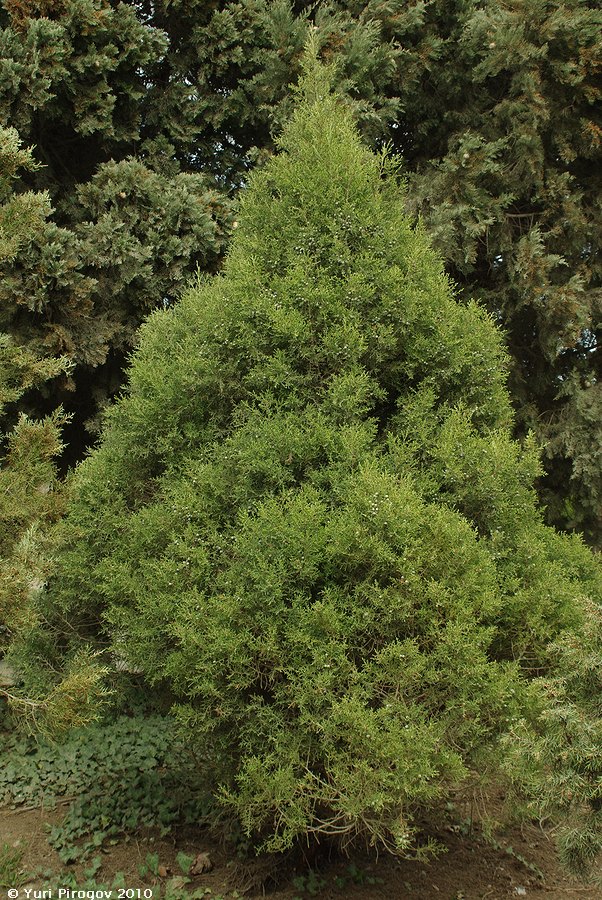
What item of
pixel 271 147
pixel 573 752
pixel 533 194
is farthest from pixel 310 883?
pixel 533 194

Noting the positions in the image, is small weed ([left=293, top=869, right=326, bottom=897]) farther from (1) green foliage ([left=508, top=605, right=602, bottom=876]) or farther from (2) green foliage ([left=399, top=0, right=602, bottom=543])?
(2) green foliage ([left=399, top=0, right=602, bottom=543])

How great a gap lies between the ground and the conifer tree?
12.2 inches

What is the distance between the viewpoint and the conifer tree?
336 centimetres

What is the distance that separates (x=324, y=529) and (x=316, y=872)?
7.63 feet

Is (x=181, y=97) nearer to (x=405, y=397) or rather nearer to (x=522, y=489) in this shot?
(x=405, y=397)

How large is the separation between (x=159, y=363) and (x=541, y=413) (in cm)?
544

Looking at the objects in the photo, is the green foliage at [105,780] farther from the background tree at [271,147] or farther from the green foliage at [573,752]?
the background tree at [271,147]

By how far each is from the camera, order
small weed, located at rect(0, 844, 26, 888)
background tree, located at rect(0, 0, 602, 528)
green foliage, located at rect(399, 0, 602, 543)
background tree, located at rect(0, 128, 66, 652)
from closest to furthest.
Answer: background tree, located at rect(0, 128, 66, 652), small weed, located at rect(0, 844, 26, 888), background tree, located at rect(0, 0, 602, 528), green foliage, located at rect(399, 0, 602, 543)

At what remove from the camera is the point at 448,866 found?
187 inches

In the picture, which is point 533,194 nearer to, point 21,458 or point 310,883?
point 21,458

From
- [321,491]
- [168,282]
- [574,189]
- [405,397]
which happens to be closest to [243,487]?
[321,491]

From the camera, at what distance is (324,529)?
3.50 metres

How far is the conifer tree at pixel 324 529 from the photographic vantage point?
336cm

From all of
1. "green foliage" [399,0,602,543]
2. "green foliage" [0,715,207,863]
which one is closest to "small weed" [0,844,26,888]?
"green foliage" [0,715,207,863]
